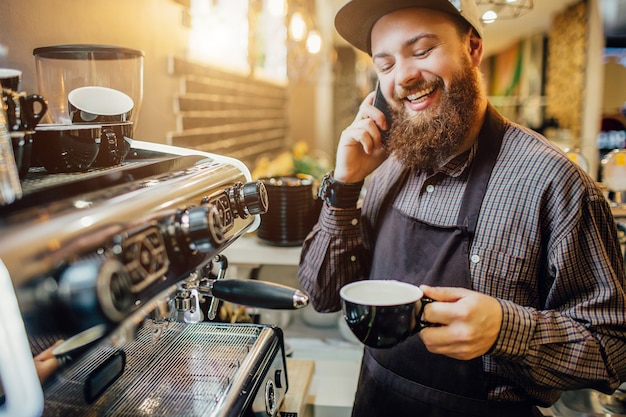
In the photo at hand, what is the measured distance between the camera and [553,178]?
3.54ft

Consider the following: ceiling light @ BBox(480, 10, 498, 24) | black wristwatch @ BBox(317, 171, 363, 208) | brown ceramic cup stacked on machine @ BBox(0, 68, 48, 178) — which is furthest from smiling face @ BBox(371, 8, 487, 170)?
brown ceramic cup stacked on machine @ BBox(0, 68, 48, 178)

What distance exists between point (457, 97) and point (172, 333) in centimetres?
85

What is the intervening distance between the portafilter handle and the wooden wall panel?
4.92ft

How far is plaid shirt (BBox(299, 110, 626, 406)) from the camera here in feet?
3.28

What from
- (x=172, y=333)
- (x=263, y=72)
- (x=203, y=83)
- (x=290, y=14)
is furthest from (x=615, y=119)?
(x=172, y=333)

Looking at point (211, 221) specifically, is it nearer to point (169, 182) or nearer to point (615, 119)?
point (169, 182)

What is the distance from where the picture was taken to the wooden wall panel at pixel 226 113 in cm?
243

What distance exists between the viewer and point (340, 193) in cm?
136

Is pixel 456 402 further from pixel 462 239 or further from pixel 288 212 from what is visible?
pixel 288 212

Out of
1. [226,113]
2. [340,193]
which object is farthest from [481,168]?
[226,113]

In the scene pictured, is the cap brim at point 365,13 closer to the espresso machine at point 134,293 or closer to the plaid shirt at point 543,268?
the plaid shirt at point 543,268

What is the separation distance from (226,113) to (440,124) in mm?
2322

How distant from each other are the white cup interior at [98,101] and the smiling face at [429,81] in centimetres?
62

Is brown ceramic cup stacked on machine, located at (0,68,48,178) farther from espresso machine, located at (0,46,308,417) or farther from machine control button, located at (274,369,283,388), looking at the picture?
machine control button, located at (274,369,283,388)
